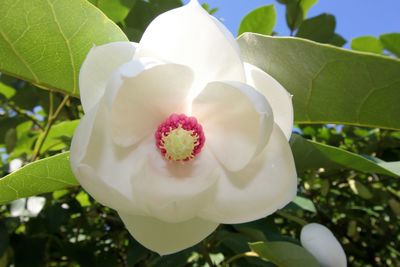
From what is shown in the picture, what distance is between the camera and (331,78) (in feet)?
2.27

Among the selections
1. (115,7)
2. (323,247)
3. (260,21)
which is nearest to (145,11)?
(115,7)

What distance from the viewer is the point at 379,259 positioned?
2.18 meters

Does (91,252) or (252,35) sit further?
(91,252)

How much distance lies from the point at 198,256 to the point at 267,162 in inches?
43.6

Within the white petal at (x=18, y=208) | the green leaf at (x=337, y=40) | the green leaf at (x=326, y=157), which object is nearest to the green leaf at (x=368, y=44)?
the green leaf at (x=337, y=40)

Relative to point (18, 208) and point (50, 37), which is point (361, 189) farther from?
point (50, 37)

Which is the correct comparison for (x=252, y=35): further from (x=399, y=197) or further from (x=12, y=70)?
(x=399, y=197)

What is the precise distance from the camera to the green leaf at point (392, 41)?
1354 mm

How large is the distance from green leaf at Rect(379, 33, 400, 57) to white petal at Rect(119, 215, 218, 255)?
3.16ft

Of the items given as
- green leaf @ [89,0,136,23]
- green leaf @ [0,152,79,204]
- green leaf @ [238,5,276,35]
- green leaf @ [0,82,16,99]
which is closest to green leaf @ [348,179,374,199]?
green leaf @ [238,5,276,35]

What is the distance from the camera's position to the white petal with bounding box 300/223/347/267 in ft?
2.73

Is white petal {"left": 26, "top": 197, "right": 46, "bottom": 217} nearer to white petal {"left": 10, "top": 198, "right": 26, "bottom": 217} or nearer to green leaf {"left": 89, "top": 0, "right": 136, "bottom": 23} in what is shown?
white petal {"left": 10, "top": 198, "right": 26, "bottom": 217}

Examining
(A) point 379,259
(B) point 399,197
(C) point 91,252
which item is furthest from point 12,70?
(A) point 379,259

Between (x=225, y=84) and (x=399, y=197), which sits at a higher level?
(x=225, y=84)
